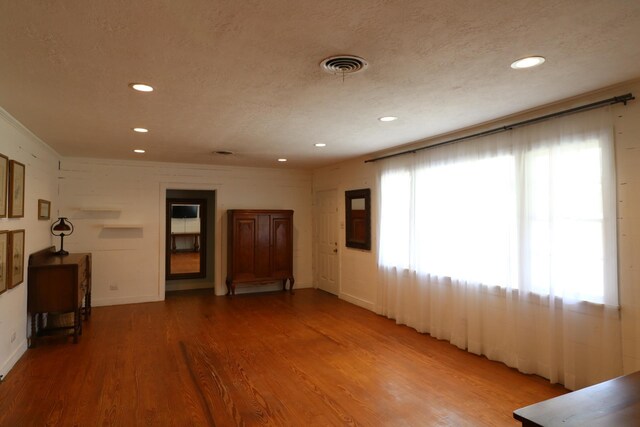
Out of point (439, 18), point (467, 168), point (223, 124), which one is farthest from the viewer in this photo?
point (467, 168)

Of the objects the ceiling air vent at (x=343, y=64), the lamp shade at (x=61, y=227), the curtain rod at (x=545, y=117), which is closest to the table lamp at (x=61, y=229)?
the lamp shade at (x=61, y=227)

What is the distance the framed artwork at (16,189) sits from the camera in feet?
11.0

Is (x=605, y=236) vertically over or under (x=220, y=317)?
over

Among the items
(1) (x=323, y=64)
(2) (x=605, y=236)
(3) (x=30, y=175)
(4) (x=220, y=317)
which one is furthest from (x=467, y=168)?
(3) (x=30, y=175)

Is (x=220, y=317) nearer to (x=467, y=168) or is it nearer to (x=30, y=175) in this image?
(x=30, y=175)

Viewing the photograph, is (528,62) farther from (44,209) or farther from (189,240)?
(189,240)

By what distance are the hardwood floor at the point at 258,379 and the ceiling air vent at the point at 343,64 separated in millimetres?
2358

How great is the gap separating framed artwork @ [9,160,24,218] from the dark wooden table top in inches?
165

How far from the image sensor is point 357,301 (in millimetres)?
5961

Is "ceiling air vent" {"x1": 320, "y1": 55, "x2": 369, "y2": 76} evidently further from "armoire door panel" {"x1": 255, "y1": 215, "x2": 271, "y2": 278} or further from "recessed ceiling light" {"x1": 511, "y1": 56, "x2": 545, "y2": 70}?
"armoire door panel" {"x1": 255, "y1": 215, "x2": 271, "y2": 278}

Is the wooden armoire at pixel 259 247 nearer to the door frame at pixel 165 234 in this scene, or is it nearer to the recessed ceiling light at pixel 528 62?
the door frame at pixel 165 234

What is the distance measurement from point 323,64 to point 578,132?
220cm

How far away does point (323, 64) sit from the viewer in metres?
2.23

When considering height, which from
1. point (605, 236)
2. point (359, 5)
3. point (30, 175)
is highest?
point (359, 5)
